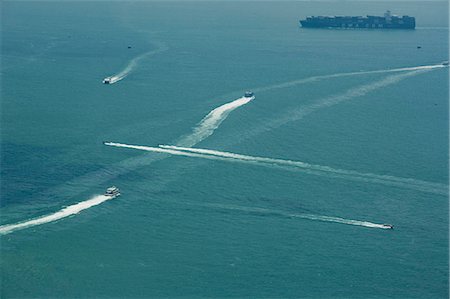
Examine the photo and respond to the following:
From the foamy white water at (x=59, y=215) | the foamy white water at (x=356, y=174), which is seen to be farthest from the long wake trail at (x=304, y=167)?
the foamy white water at (x=59, y=215)

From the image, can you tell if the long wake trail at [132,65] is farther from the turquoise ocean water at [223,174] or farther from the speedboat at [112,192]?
the speedboat at [112,192]

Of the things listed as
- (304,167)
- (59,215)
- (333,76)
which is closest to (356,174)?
(304,167)

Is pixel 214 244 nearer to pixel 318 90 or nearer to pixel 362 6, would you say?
pixel 318 90

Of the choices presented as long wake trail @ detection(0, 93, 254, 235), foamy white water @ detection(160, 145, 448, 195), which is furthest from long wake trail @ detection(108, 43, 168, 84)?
foamy white water @ detection(160, 145, 448, 195)

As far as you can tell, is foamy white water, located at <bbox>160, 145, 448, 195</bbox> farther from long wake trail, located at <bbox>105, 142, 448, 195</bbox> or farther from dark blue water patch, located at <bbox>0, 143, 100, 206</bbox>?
dark blue water patch, located at <bbox>0, 143, 100, 206</bbox>

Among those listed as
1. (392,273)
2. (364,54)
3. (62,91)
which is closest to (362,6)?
(364,54)
